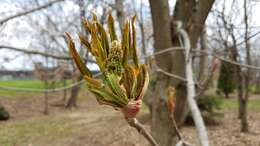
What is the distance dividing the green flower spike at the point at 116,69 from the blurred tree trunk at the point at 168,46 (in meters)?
2.07

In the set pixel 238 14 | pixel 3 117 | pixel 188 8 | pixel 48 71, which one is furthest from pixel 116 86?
pixel 48 71

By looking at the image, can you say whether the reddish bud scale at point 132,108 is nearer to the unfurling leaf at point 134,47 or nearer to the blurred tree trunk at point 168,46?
the unfurling leaf at point 134,47

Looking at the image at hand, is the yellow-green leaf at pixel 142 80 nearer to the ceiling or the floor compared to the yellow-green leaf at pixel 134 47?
nearer to the floor

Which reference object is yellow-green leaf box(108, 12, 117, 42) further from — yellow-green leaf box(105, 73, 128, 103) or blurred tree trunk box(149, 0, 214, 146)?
blurred tree trunk box(149, 0, 214, 146)

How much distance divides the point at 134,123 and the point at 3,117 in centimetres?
1400

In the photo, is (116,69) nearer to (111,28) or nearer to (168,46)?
(111,28)

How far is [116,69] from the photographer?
1.43ft

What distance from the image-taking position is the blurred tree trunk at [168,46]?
103 inches

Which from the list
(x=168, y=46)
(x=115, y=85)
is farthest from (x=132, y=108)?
(x=168, y=46)

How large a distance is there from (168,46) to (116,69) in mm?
2341

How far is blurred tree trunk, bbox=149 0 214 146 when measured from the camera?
2.62 metres

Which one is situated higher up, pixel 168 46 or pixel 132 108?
pixel 168 46

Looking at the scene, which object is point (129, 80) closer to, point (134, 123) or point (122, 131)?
point (134, 123)

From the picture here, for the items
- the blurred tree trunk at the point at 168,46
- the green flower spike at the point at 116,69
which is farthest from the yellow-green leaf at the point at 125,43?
the blurred tree trunk at the point at 168,46
